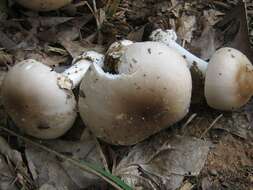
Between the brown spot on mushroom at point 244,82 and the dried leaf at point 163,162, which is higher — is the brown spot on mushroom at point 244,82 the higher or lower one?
the higher one

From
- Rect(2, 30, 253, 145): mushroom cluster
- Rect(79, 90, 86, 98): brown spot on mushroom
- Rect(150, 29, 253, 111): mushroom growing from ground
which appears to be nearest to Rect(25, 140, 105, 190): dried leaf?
Rect(2, 30, 253, 145): mushroom cluster

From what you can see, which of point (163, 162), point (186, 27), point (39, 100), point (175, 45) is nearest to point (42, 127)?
point (39, 100)

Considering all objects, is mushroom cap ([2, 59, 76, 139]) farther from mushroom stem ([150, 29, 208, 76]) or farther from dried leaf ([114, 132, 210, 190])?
mushroom stem ([150, 29, 208, 76])

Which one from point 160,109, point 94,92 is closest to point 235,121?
point 160,109

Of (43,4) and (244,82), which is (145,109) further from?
(43,4)

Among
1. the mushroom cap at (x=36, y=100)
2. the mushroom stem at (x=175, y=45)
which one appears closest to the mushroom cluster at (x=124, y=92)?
the mushroom cap at (x=36, y=100)

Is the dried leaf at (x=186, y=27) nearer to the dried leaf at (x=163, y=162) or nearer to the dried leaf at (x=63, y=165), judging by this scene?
the dried leaf at (x=163, y=162)

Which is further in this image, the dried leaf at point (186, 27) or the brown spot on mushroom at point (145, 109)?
the dried leaf at point (186, 27)
